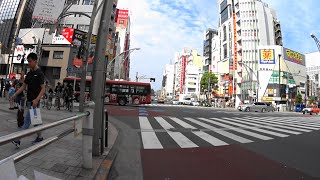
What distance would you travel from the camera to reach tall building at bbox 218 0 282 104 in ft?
245

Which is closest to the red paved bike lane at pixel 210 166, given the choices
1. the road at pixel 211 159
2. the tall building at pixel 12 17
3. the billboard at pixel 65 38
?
the road at pixel 211 159

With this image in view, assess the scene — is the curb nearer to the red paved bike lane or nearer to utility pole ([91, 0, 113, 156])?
utility pole ([91, 0, 113, 156])

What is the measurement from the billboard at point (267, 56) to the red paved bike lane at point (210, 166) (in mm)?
68576

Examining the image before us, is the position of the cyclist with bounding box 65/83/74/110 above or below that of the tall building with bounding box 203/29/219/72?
below

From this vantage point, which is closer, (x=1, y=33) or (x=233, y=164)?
(x=233, y=164)

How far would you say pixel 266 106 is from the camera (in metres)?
38.5

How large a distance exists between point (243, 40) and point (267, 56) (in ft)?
30.0

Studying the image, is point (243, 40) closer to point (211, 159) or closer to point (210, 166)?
point (211, 159)

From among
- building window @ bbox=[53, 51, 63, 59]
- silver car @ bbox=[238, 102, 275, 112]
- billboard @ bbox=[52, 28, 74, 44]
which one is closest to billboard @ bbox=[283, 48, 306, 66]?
silver car @ bbox=[238, 102, 275, 112]

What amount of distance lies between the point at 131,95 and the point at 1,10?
165ft

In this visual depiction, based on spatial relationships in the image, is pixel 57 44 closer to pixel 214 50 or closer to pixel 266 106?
pixel 266 106

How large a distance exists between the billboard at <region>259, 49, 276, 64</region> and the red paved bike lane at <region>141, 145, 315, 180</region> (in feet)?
225

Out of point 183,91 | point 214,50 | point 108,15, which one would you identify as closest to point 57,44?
point 108,15

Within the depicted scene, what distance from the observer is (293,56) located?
250ft
